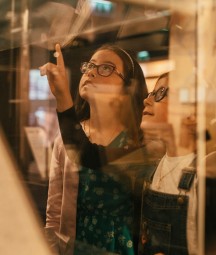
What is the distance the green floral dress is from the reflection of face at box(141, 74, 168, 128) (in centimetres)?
11

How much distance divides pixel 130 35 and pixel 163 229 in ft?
2.11

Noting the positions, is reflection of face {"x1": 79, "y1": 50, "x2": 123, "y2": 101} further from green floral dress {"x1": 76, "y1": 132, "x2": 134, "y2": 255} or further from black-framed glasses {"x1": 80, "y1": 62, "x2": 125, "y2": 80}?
green floral dress {"x1": 76, "y1": 132, "x2": 134, "y2": 255}

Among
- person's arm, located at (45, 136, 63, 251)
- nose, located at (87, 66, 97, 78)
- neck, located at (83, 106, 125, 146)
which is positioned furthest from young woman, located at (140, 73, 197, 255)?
person's arm, located at (45, 136, 63, 251)

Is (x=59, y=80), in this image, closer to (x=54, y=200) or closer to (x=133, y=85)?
(x=133, y=85)

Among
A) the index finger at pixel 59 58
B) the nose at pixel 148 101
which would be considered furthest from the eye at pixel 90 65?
the nose at pixel 148 101

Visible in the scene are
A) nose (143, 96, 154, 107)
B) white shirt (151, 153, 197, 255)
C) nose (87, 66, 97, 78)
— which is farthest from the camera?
nose (87, 66, 97, 78)

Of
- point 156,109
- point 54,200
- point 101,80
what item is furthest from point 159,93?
point 54,200

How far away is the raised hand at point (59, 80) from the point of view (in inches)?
57.0

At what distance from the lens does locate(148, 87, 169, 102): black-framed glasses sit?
126 cm

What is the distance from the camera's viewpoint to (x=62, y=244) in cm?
147

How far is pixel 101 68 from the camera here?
4.62 feet

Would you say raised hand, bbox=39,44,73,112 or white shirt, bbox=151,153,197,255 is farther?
raised hand, bbox=39,44,73,112

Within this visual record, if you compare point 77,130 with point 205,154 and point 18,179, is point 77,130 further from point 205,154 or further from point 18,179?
point 205,154

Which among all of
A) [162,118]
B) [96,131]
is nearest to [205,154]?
[162,118]
